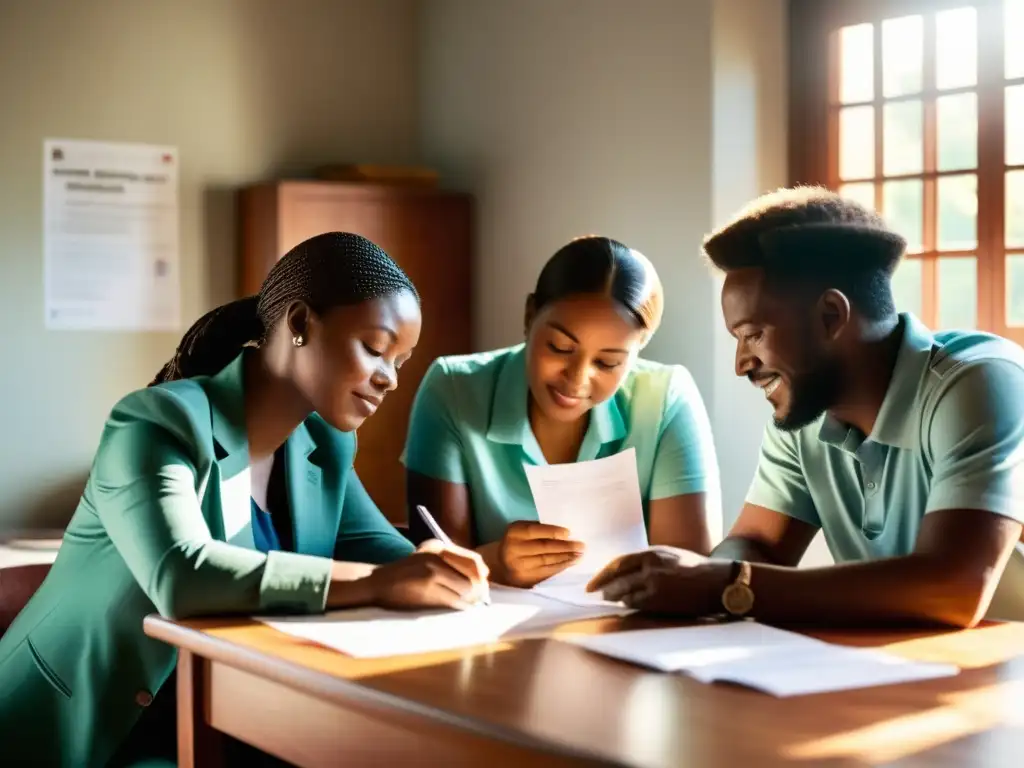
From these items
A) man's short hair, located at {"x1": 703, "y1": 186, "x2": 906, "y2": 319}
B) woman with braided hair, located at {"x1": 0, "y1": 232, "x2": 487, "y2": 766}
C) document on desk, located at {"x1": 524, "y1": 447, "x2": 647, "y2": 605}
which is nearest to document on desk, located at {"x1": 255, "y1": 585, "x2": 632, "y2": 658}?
woman with braided hair, located at {"x1": 0, "y1": 232, "x2": 487, "y2": 766}

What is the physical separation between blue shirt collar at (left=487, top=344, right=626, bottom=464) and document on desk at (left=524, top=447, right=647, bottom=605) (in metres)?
0.27

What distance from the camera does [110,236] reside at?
13.4 ft

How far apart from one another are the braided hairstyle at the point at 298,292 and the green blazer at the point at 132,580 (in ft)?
0.59

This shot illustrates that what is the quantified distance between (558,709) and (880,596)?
0.59 metres

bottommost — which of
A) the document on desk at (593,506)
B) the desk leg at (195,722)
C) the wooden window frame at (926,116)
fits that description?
the desk leg at (195,722)

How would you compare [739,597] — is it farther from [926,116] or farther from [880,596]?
[926,116]

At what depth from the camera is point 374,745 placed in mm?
1379

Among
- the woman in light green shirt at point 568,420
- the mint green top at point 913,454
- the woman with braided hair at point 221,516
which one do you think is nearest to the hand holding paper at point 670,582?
the woman with braided hair at point 221,516

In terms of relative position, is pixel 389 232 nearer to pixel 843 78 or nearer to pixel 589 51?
pixel 589 51

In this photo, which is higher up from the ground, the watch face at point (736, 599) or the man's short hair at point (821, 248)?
the man's short hair at point (821, 248)

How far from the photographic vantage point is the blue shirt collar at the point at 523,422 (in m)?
2.54

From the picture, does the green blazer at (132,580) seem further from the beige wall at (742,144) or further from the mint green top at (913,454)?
the beige wall at (742,144)

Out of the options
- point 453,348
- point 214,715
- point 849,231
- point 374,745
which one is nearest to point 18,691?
point 214,715

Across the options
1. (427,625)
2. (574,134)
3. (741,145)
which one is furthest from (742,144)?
(427,625)
